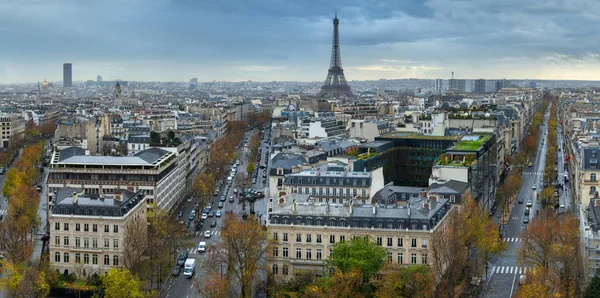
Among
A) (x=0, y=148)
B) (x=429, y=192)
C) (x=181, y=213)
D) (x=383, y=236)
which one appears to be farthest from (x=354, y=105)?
(x=383, y=236)

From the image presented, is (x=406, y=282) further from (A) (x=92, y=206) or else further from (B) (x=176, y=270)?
(A) (x=92, y=206)

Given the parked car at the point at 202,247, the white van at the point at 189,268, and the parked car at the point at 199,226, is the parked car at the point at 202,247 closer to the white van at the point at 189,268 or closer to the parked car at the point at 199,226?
the white van at the point at 189,268

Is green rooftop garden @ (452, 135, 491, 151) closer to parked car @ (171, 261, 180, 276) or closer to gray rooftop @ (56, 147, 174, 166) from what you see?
gray rooftop @ (56, 147, 174, 166)

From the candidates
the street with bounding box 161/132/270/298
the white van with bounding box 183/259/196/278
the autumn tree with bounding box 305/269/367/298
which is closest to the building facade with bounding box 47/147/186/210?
the street with bounding box 161/132/270/298

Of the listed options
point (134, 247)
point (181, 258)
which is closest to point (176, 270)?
point (181, 258)

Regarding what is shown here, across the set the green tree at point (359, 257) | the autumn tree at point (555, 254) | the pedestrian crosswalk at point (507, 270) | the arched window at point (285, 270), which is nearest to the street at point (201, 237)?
the arched window at point (285, 270)

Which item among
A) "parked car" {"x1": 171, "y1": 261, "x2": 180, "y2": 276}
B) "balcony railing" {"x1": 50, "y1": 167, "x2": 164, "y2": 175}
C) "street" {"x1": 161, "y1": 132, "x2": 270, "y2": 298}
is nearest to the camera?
"street" {"x1": 161, "y1": 132, "x2": 270, "y2": 298}
